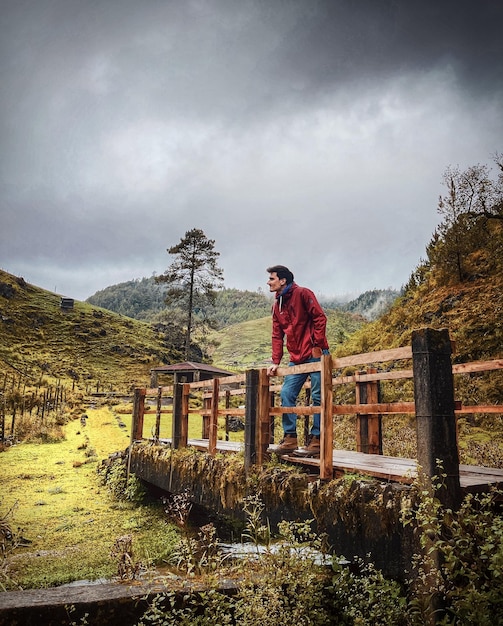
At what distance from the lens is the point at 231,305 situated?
169 m

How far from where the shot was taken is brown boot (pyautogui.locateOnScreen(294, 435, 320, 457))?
17.7ft

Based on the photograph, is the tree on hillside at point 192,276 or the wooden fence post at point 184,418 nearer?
the wooden fence post at point 184,418

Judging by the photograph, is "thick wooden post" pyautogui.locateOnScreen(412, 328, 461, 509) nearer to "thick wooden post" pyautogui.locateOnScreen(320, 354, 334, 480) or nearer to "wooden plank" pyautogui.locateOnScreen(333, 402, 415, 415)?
"wooden plank" pyautogui.locateOnScreen(333, 402, 415, 415)

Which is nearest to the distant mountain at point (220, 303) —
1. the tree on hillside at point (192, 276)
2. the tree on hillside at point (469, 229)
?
the tree on hillside at point (192, 276)

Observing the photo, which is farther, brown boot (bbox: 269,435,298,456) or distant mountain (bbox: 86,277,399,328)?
distant mountain (bbox: 86,277,399,328)

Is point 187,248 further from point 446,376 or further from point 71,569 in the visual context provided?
point 446,376

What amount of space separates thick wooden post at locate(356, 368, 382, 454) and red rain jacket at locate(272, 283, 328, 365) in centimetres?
130

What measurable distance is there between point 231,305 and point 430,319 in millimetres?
152655

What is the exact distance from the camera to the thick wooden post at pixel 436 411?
11.5ft

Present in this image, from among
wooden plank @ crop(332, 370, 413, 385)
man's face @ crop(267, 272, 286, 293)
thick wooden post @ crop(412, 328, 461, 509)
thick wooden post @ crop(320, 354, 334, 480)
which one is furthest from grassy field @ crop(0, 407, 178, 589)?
thick wooden post @ crop(412, 328, 461, 509)

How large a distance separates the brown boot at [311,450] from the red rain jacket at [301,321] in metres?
0.93

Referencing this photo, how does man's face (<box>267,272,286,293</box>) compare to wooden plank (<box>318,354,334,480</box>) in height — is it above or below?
above

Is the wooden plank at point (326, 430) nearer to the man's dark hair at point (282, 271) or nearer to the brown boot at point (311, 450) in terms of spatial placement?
the brown boot at point (311, 450)

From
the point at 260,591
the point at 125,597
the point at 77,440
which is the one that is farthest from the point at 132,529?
the point at 77,440
